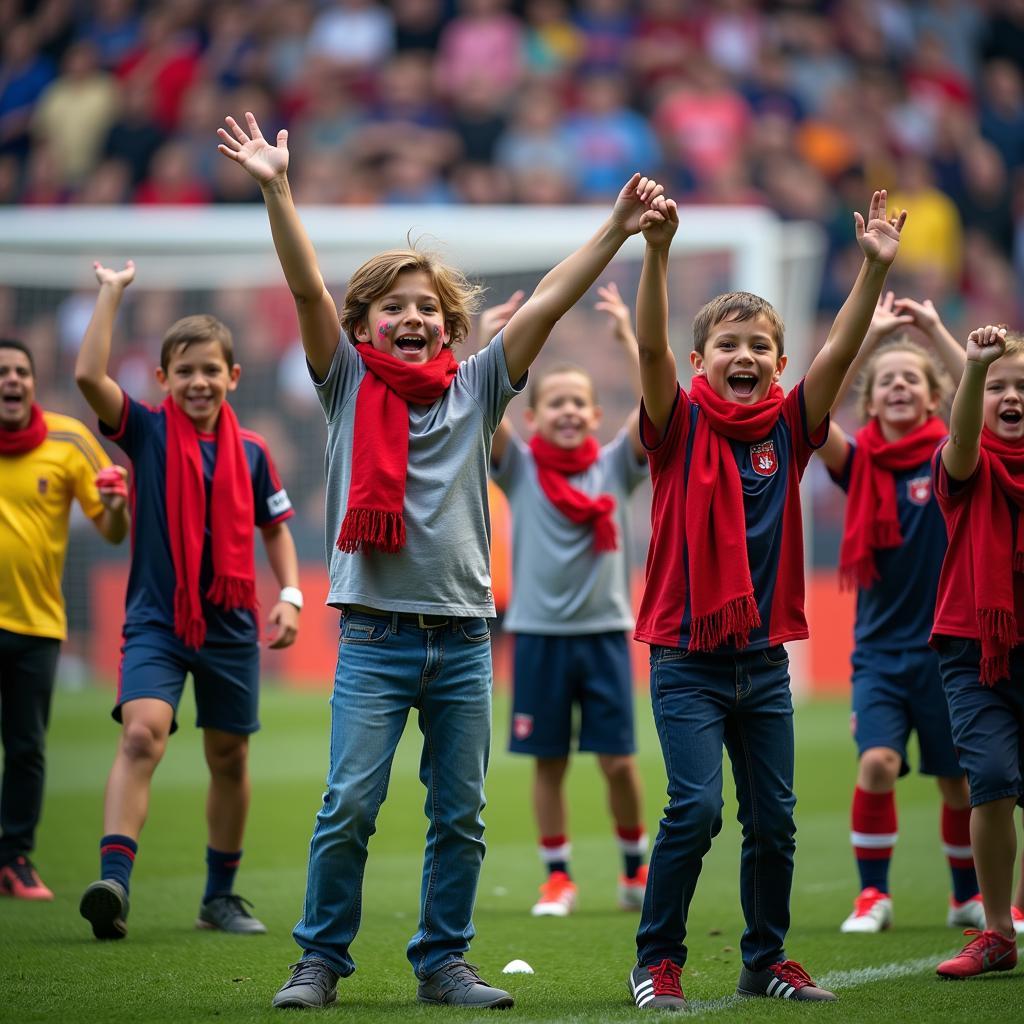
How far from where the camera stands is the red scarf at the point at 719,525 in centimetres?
426

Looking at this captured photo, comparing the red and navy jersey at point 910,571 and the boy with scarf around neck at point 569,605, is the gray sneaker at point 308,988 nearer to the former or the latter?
the boy with scarf around neck at point 569,605

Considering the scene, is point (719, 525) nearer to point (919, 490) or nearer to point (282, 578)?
point (919, 490)

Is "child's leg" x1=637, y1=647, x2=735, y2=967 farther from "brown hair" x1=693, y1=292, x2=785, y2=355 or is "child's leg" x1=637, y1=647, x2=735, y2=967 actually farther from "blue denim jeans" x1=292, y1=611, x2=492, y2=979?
"brown hair" x1=693, y1=292, x2=785, y2=355

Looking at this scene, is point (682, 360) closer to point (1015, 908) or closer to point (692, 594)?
point (1015, 908)

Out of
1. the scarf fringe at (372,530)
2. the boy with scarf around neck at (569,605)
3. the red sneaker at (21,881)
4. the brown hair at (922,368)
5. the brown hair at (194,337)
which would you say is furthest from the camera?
the boy with scarf around neck at (569,605)

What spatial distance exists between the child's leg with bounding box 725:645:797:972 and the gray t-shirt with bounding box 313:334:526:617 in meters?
0.75

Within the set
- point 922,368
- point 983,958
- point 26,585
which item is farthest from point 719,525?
point 26,585

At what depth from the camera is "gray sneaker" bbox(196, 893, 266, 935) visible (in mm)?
5566

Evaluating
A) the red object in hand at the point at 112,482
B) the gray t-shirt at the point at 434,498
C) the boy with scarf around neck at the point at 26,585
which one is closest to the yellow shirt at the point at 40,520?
the boy with scarf around neck at the point at 26,585

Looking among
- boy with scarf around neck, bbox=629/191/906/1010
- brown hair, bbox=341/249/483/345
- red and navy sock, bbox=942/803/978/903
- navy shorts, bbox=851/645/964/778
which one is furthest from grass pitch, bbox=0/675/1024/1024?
brown hair, bbox=341/249/483/345

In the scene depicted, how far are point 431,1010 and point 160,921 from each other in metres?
1.93

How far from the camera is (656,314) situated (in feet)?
13.8

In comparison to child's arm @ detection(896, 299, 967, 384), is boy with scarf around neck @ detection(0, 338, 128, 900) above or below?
below

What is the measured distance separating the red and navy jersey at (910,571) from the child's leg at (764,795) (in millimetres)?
1593
